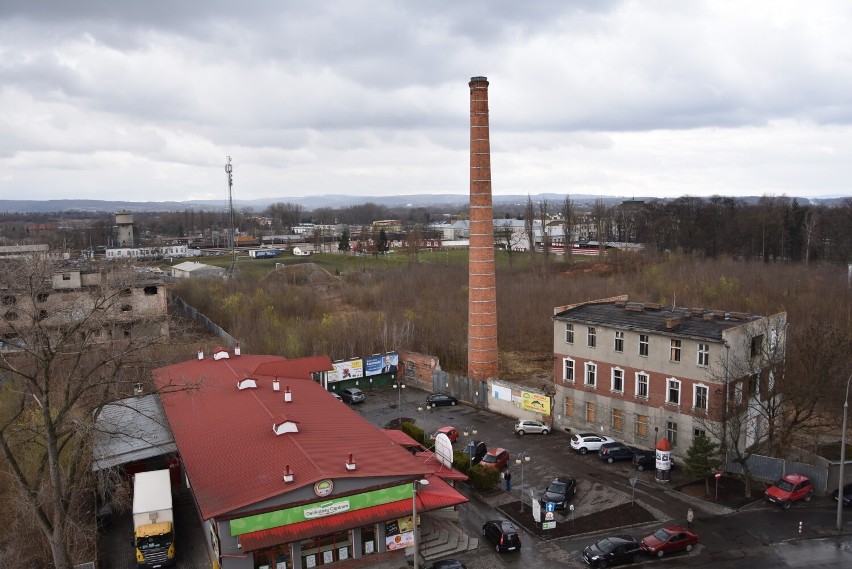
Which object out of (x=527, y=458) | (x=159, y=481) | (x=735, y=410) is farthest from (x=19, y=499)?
(x=735, y=410)

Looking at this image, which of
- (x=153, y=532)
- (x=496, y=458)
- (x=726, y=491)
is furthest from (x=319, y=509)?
(x=726, y=491)

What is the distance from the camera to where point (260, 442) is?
22672 mm

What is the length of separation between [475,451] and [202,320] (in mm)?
39343

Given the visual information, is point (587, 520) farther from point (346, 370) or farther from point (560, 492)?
point (346, 370)

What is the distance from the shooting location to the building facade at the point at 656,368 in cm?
2703

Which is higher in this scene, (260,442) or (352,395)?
(260,442)

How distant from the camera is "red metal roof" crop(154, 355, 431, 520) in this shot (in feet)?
64.1

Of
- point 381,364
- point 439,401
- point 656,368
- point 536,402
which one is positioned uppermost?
point 656,368

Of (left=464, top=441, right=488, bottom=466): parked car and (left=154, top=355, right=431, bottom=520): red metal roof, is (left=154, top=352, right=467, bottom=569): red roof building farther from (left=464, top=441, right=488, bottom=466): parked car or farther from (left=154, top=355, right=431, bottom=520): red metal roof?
(left=464, top=441, right=488, bottom=466): parked car

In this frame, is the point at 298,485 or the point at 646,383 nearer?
the point at 298,485

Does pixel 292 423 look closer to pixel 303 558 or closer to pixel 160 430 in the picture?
pixel 303 558

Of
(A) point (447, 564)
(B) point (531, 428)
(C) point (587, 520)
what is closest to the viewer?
(A) point (447, 564)

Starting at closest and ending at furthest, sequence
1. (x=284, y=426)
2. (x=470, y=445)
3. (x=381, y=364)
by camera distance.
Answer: (x=284, y=426) < (x=470, y=445) < (x=381, y=364)

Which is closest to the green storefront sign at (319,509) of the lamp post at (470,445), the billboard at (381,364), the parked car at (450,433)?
the lamp post at (470,445)
